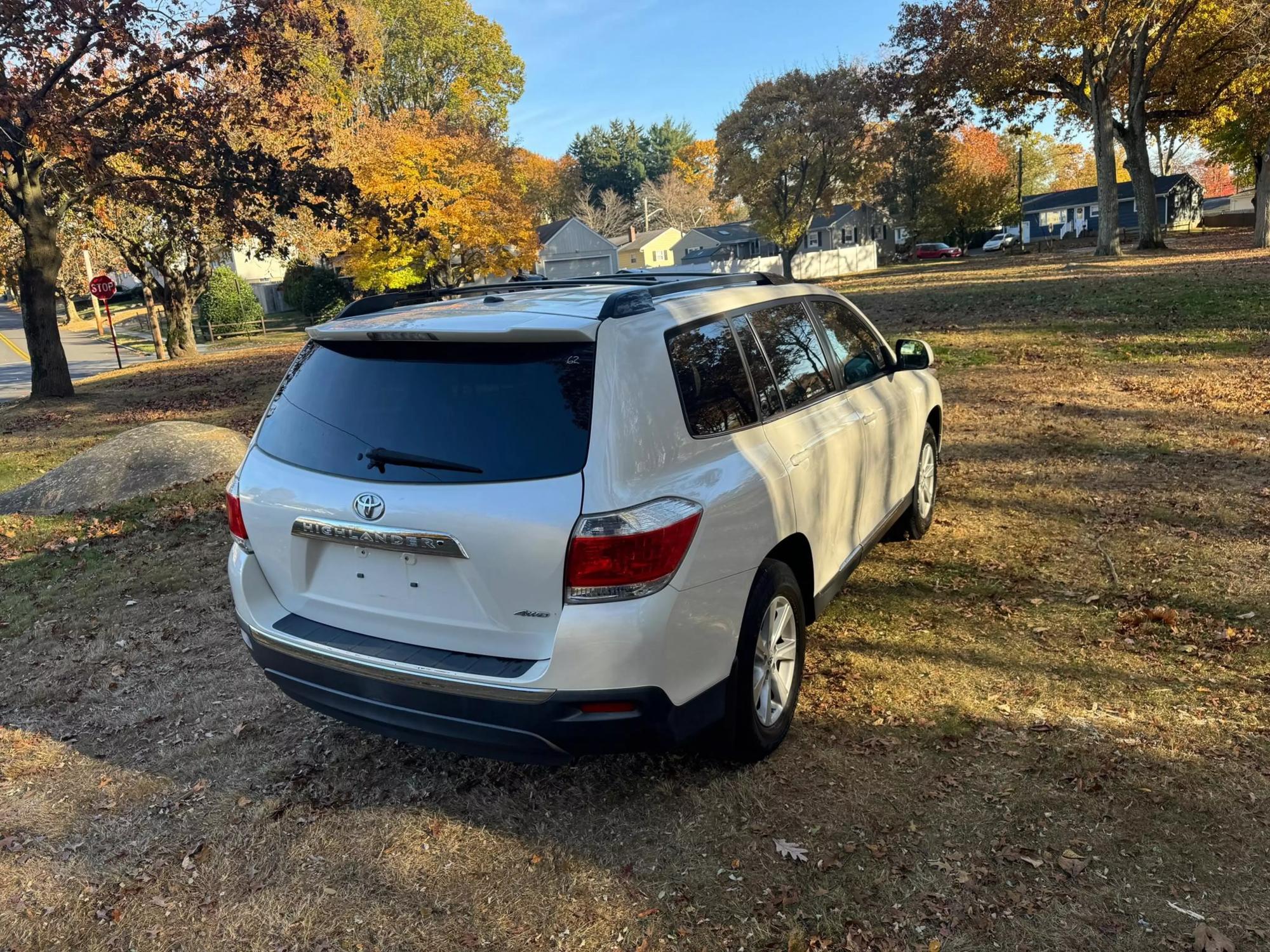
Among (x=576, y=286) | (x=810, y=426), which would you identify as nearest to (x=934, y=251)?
(x=810, y=426)

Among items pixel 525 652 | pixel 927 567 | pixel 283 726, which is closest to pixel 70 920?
pixel 283 726

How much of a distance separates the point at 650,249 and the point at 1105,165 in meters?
44.5

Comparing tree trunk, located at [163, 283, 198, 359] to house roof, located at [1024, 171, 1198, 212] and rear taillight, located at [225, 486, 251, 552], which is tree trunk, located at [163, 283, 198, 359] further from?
house roof, located at [1024, 171, 1198, 212]

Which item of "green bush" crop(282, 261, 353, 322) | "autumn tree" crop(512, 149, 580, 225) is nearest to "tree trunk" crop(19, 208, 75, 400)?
"green bush" crop(282, 261, 353, 322)

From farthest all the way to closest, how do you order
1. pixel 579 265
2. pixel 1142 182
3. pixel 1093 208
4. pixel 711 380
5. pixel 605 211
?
pixel 605 211 → pixel 1093 208 → pixel 579 265 → pixel 1142 182 → pixel 711 380

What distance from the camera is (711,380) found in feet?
10.5

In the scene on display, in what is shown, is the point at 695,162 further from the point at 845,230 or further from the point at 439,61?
the point at 439,61

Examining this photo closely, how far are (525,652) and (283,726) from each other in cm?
191

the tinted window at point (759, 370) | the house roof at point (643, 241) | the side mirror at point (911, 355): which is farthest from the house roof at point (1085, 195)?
the tinted window at point (759, 370)

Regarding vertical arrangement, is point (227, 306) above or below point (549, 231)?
below

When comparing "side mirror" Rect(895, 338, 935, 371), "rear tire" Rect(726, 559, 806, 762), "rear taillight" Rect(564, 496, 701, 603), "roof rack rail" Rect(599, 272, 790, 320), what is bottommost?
"rear tire" Rect(726, 559, 806, 762)

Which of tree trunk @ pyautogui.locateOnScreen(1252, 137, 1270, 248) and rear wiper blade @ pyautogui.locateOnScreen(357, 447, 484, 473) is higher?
tree trunk @ pyautogui.locateOnScreen(1252, 137, 1270, 248)

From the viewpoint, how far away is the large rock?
26.2ft

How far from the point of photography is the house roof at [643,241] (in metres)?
68.4
